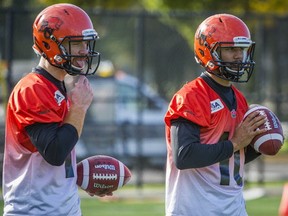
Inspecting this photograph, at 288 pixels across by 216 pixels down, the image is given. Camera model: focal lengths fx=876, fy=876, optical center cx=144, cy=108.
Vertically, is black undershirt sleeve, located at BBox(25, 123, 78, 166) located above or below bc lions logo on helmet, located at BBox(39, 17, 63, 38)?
below

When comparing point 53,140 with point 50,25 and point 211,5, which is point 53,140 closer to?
point 50,25

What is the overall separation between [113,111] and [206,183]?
803cm

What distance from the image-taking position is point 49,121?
467cm

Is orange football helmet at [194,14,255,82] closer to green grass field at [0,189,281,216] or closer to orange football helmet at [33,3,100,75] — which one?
orange football helmet at [33,3,100,75]

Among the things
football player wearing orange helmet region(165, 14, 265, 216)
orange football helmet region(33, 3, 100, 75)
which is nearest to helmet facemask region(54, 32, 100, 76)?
orange football helmet region(33, 3, 100, 75)

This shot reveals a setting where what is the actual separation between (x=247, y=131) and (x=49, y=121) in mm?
1169

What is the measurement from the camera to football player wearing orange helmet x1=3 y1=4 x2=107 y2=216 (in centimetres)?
466

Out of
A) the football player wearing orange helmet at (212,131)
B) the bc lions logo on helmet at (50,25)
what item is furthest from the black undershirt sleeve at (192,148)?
the bc lions logo on helmet at (50,25)

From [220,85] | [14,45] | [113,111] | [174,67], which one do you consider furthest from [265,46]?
[220,85]

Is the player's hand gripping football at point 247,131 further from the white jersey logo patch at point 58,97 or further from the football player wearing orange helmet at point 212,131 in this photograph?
the white jersey logo patch at point 58,97

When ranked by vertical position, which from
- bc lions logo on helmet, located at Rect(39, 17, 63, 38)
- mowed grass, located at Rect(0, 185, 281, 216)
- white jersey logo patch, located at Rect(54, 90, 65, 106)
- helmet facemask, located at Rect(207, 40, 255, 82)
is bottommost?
mowed grass, located at Rect(0, 185, 281, 216)

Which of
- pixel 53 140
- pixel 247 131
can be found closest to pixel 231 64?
pixel 247 131

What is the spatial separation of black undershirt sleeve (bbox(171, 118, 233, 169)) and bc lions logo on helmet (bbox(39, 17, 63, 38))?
86 cm

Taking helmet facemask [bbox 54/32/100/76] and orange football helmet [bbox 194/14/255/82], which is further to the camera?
orange football helmet [bbox 194/14/255/82]
